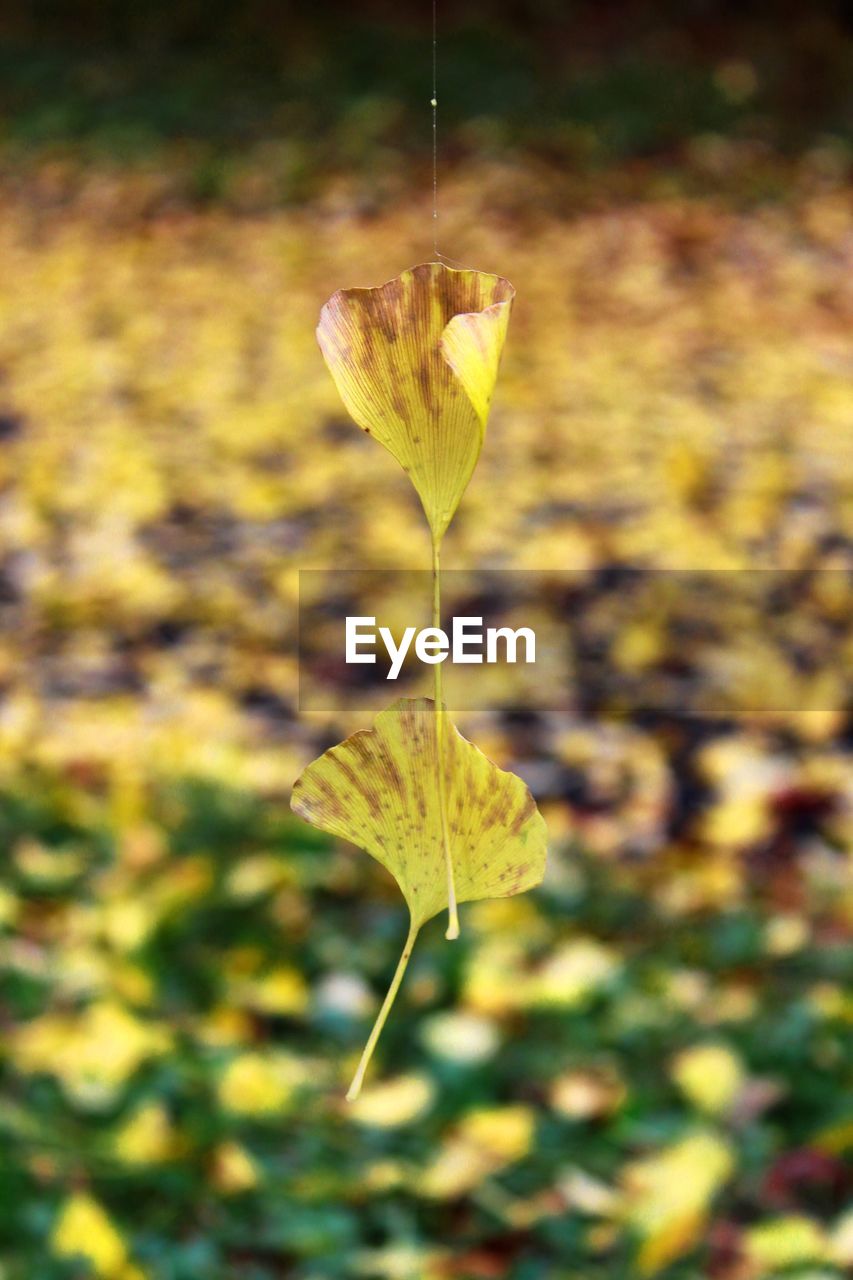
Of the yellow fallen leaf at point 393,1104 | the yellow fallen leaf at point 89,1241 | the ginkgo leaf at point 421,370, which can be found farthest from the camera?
the yellow fallen leaf at point 393,1104

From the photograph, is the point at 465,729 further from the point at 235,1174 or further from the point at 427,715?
the point at 427,715

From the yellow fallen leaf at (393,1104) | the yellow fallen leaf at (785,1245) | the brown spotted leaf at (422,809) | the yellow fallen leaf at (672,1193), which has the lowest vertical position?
the yellow fallen leaf at (785,1245)

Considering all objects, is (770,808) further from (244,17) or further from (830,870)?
(244,17)

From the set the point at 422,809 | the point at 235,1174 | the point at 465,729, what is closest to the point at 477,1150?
the point at 235,1174

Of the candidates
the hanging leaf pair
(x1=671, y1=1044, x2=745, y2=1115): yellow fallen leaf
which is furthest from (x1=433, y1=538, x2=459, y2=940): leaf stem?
(x1=671, y1=1044, x2=745, y2=1115): yellow fallen leaf

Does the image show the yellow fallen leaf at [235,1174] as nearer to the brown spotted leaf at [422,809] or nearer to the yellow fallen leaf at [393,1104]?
the yellow fallen leaf at [393,1104]

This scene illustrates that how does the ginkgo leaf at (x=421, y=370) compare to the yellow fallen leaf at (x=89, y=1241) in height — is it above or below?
above

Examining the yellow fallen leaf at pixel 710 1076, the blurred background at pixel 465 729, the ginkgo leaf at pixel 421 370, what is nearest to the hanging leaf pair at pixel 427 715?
the ginkgo leaf at pixel 421 370

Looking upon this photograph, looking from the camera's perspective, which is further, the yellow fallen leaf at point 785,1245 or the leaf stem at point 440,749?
the yellow fallen leaf at point 785,1245
